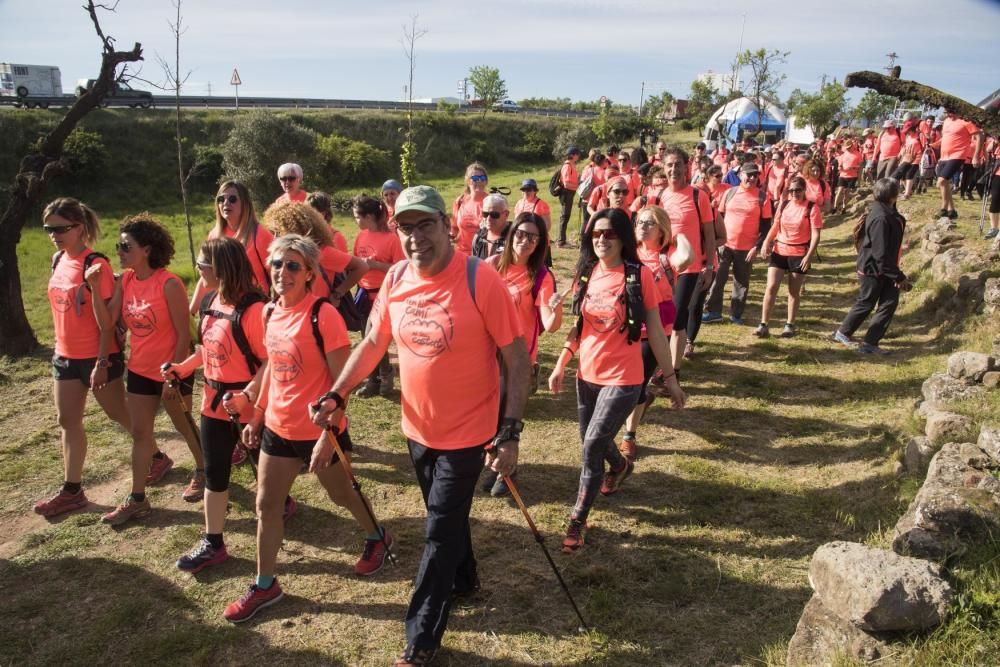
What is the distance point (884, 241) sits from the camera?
23.9ft

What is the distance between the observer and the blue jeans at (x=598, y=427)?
4055 millimetres

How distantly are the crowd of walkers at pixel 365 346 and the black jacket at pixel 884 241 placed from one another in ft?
7.17

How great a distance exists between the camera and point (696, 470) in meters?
5.17

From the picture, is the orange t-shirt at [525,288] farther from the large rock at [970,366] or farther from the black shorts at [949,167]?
the black shorts at [949,167]

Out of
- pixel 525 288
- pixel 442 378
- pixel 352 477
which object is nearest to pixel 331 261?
pixel 525 288

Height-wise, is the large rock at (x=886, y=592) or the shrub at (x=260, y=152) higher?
the shrub at (x=260, y=152)

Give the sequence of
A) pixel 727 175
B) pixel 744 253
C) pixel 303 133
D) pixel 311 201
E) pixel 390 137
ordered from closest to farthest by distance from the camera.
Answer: pixel 311 201 < pixel 744 253 < pixel 727 175 < pixel 303 133 < pixel 390 137

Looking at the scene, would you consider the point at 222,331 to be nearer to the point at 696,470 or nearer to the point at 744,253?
the point at 696,470

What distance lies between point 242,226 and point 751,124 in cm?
3091

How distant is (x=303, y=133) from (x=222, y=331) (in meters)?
29.6

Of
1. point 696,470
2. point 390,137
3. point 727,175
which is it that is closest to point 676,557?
point 696,470

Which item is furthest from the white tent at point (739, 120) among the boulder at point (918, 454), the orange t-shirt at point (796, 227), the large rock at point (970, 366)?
the boulder at point (918, 454)

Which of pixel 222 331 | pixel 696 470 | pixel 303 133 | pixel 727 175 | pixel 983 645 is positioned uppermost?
pixel 303 133

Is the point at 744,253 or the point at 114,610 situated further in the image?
the point at 744,253
